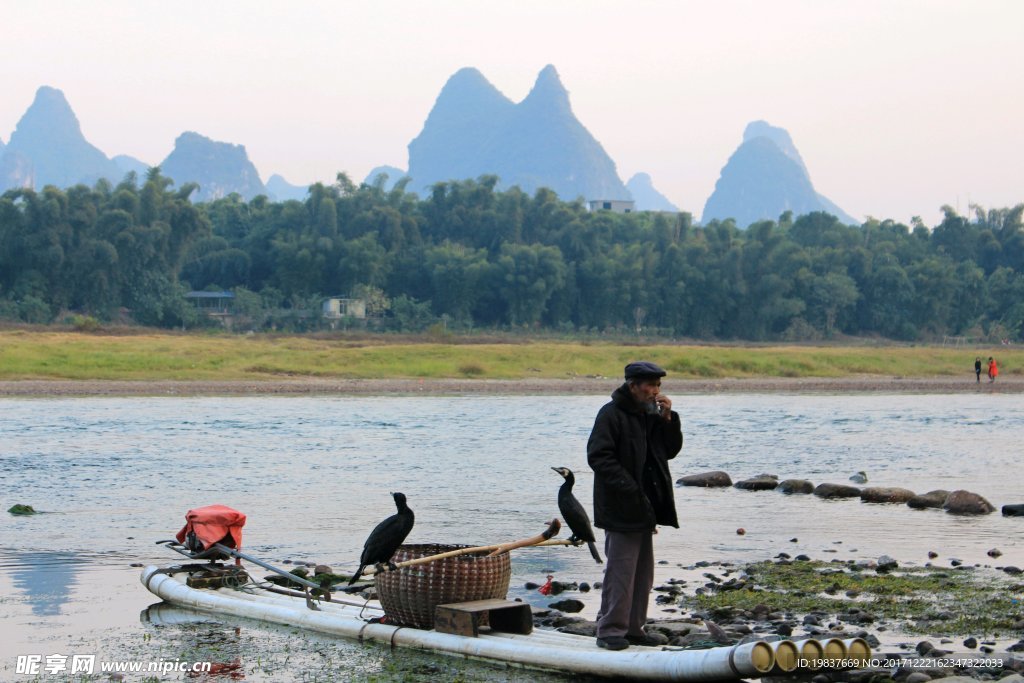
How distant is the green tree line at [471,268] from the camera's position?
265ft

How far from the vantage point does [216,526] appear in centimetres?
1163

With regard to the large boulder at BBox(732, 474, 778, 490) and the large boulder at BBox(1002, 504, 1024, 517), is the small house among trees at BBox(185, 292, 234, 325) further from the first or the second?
the large boulder at BBox(1002, 504, 1024, 517)

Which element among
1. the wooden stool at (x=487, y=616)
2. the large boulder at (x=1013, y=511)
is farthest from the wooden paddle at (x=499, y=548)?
the large boulder at (x=1013, y=511)

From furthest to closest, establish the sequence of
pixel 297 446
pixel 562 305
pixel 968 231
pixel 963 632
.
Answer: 1. pixel 968 231
2. pixel 562 305
3. pixel 297 446
4. pixel 963 632

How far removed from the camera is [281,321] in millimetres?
83188

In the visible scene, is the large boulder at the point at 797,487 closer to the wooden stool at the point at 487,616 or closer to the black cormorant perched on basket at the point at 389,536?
the wooden stool at the point at 487,616

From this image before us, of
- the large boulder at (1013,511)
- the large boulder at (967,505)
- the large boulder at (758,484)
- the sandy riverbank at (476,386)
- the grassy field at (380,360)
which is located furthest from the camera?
the grassy field at (380,360)

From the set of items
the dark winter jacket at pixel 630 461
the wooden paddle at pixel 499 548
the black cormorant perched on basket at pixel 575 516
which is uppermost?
the dark winter jacket at pixel 630 461

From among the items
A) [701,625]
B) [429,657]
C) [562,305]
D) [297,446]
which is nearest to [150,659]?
[429,657]

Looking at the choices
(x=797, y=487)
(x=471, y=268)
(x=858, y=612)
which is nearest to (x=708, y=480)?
(x=797, y=487)

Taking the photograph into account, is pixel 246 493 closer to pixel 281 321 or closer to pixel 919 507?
pixel 919 507

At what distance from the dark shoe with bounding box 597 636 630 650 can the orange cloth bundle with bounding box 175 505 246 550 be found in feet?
15.0

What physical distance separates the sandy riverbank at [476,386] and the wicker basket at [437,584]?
38.5 m

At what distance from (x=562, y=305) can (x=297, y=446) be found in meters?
62.4
